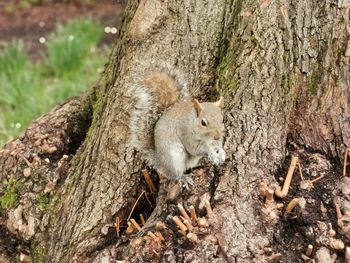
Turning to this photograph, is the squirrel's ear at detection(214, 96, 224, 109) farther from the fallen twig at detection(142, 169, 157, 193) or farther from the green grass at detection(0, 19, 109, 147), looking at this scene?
the green grass at detection(0, 19, 109, 147)

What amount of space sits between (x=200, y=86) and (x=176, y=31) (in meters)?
0.21

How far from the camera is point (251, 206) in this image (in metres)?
2.03

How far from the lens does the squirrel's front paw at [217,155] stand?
213 centimetres

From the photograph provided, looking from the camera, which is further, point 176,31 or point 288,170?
point 176,31

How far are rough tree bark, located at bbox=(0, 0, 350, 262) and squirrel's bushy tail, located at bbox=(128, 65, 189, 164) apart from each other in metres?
0.04

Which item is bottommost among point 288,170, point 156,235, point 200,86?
point 156,235

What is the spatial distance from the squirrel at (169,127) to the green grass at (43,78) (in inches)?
69.3

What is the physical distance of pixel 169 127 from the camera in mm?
2213

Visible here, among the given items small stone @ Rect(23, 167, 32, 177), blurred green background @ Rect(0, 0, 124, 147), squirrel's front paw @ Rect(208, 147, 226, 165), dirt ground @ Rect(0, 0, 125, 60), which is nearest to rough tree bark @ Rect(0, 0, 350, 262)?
squirrel's front paw @ Rect(208, 147, 226, 165)

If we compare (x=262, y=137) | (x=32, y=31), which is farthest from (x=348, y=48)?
(x=32, y=31)

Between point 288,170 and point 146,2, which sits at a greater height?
point 146,2

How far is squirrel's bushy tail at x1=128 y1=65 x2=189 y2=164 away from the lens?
2.21 metres

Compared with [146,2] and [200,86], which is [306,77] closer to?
[200,86]

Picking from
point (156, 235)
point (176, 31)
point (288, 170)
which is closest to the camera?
point (156, 235)
